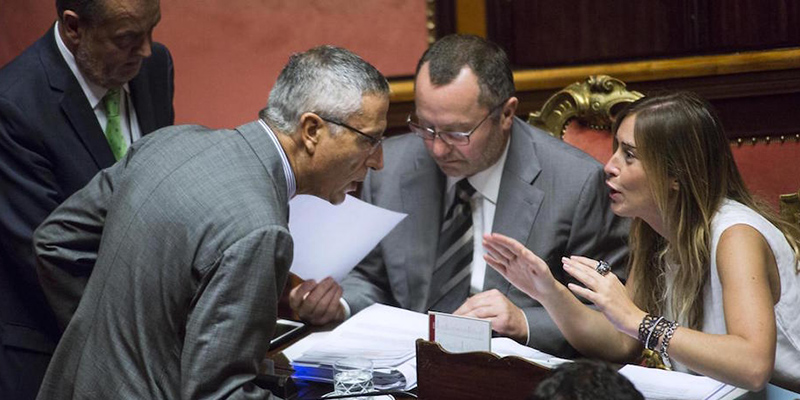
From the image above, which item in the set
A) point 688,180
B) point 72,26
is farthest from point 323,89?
point 72,26

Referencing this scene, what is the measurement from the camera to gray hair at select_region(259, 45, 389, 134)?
1959 mm

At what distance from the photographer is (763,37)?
10.6 feet

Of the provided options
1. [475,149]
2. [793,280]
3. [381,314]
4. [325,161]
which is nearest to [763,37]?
[475,149]

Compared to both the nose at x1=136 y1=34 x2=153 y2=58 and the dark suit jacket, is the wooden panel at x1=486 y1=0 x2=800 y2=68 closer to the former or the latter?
the nose at x1=136 y1=34 x2=153 y2=58

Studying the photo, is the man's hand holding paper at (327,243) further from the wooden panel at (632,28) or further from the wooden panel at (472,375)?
the wooden panel at (632,28)

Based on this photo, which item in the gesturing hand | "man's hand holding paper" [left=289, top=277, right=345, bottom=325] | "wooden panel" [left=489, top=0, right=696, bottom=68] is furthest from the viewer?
"wooden panel" [left=489, top=0, right=696, bottom=68]

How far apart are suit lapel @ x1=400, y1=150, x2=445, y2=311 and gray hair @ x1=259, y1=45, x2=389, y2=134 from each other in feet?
2.56

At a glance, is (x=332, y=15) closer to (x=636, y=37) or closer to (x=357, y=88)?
(x=636, y=37)

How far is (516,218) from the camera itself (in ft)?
8.72

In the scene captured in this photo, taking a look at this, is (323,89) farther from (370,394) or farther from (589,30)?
(589,30)

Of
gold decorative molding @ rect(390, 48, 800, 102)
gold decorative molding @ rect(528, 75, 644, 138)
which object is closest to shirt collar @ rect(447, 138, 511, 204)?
gold decorative molding @ rect(528, 75, 644, 138)

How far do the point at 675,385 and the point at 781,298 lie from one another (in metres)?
0.31

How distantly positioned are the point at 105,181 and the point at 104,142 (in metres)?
0.63

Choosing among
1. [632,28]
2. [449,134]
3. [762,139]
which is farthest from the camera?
[632,28]
